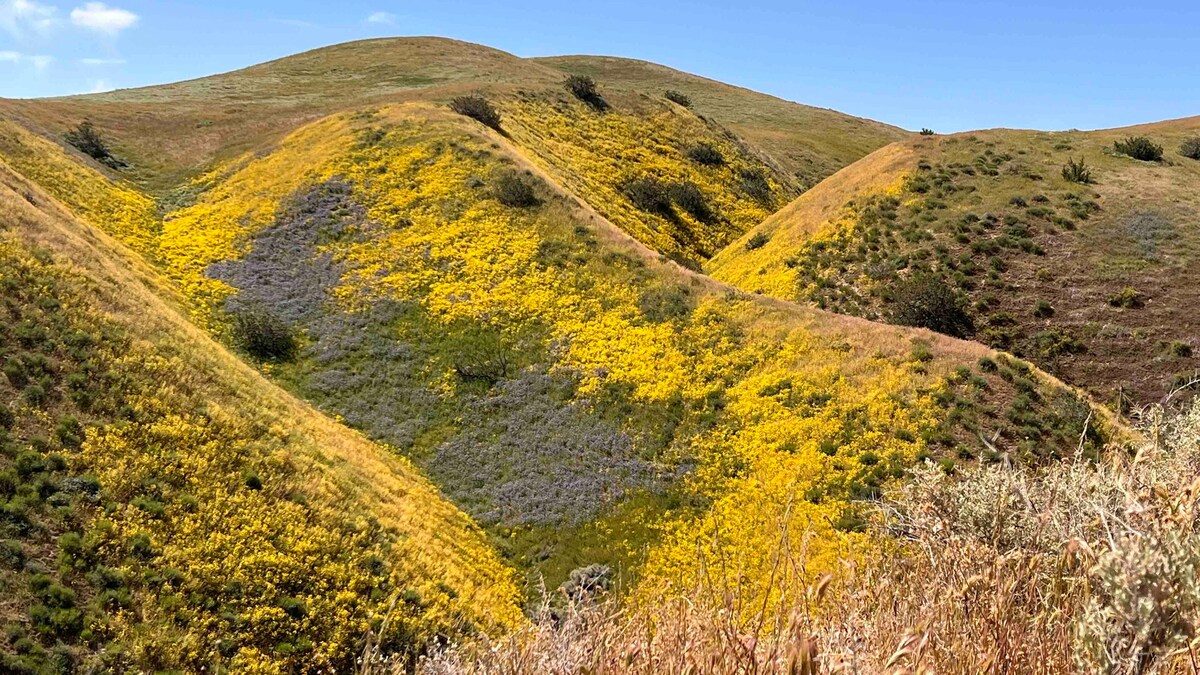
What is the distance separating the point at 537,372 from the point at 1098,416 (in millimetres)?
21570

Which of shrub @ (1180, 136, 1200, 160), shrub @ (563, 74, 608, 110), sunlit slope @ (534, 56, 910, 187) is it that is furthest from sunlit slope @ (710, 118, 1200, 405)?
sunlit slope @ (534, 56, 910, 187)

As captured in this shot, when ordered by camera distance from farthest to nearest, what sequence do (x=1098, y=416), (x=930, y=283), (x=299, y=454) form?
1. (x=930, y=283)
2. (x=1098, y=416)
3. (x=299, y=454)

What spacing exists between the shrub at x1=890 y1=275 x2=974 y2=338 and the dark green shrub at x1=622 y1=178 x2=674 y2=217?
27.6 meters

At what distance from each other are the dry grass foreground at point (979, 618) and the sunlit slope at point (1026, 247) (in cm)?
3018

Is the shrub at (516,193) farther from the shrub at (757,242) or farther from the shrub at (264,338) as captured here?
the shrub at (757,242)

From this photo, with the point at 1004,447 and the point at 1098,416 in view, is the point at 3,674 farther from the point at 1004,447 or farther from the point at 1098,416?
the point at 1098,416

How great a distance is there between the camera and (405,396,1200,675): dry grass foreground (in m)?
3.57

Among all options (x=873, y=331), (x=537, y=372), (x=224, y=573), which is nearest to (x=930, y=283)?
(x=873, y=331)

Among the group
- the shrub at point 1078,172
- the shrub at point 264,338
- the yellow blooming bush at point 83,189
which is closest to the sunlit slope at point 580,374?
the shrub at point 264,338

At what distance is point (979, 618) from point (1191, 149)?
66.2 meters

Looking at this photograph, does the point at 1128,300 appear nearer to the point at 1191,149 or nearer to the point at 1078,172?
the point at 1078,172

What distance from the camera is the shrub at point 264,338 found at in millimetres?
31984

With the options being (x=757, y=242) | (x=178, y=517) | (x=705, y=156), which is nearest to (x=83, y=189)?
(x=178, y=517)

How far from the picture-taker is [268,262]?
40.5 m
